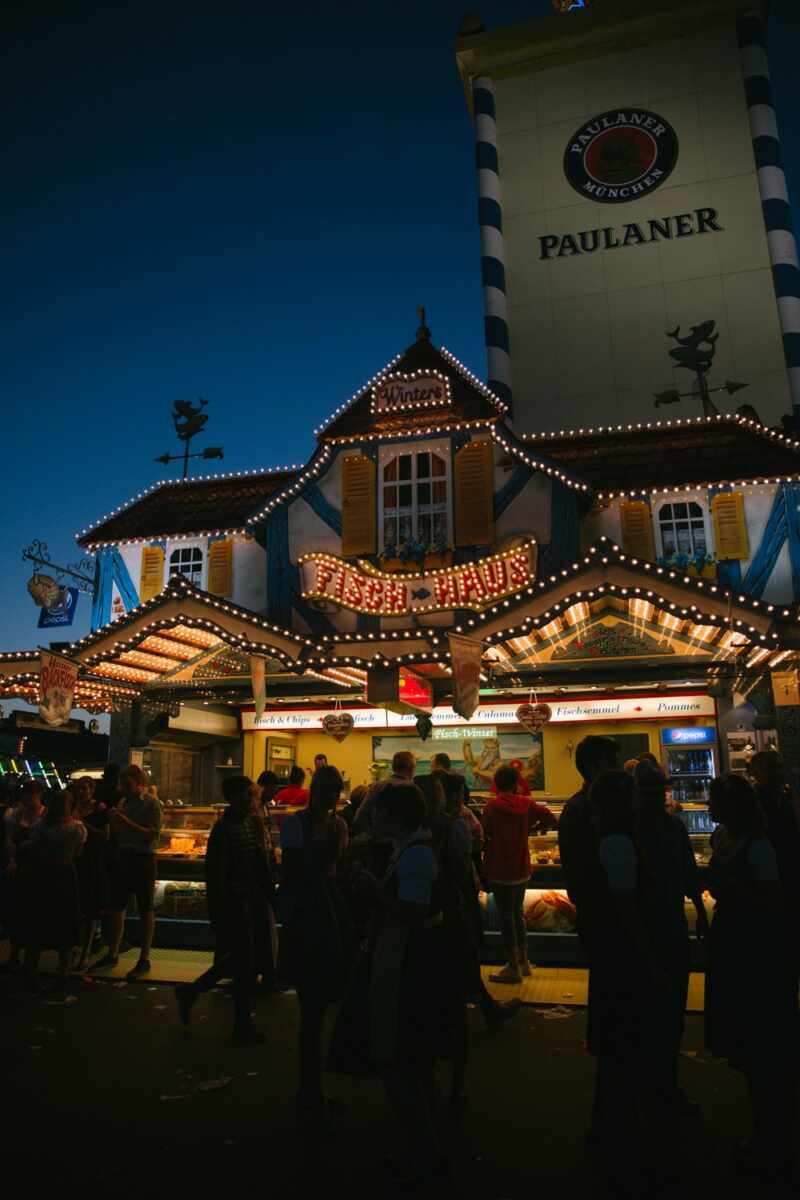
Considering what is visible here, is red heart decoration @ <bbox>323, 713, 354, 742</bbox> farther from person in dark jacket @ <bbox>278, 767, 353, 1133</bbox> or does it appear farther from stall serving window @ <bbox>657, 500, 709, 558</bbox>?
person in dark jacket @ <bbox>278, 767, 353, 1133</bbox>

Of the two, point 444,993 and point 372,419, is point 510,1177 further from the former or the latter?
point 372,419

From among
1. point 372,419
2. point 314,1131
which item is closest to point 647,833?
point 314,1131

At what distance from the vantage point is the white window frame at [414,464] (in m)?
15.7

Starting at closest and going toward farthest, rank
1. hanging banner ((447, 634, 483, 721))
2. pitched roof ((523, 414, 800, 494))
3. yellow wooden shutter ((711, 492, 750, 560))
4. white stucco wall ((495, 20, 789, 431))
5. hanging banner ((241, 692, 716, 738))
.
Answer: hanging banner ((447, 634, 483, 721)) < yellow wooden shutter ((711, 492, 750, 560)) < pitched roof ((523, 414, 800, 494)) < hanging banner ((241, 692, 716, 738)) < white stucco wall ((495, 20, 789, 431))

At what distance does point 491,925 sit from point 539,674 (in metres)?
4.30

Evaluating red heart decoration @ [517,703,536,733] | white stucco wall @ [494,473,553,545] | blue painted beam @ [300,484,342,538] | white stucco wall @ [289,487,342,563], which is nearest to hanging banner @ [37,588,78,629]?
white stucco wall @ [289,487,342,563]

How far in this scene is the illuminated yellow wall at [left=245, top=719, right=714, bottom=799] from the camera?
643 inches

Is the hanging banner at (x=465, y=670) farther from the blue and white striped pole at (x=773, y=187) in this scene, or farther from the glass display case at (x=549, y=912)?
the blue and white striped pole at (x=773, y=187)

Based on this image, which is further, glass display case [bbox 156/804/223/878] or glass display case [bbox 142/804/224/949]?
glass display case [bbox 156/804/223/878]

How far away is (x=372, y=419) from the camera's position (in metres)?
16.4

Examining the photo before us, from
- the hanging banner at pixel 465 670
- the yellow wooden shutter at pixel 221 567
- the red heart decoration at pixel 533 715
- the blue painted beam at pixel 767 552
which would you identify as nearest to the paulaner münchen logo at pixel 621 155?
the blue painted beam at pixel 767 552

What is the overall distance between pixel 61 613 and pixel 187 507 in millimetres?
4236

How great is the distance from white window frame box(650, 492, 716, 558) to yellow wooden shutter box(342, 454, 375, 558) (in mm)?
5281

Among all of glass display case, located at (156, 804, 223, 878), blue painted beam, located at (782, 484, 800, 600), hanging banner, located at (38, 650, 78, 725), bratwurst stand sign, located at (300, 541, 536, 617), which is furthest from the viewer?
blue painted beam, located at (782, 484, 800, 600)
